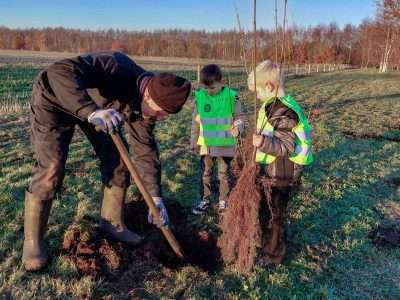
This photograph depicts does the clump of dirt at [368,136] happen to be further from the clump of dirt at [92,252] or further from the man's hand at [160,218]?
the clump of dirt at [92,252]

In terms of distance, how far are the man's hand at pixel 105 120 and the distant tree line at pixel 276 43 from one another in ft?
4.46

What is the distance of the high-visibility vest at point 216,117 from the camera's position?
443cm

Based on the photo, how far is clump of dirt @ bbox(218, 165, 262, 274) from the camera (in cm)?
325

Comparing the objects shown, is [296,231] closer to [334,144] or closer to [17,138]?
[334,144]

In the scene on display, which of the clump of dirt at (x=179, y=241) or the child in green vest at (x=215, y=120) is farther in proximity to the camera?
the child in green vest at (x=215, y=120)

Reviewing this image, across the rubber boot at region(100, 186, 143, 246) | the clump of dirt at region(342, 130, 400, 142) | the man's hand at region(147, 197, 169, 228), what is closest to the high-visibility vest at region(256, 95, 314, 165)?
the man's hand at region(147, 197, 169, 228)

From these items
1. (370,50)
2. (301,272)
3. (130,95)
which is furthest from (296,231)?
(370,50)

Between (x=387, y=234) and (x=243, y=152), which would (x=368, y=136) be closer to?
(x=387, y=234)

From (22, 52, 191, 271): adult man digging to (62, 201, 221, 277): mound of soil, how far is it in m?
0.33

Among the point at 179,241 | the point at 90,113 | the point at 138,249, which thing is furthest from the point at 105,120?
the point at 179,241

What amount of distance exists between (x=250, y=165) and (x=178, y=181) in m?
2.40

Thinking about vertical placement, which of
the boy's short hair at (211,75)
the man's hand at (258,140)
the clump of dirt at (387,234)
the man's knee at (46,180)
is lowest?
the clump of dirt at (387,234)

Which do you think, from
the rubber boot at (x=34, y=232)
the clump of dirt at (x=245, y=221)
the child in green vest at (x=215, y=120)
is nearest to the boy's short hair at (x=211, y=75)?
the child in green vest at (x=215, y=120)

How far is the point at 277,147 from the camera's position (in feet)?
10.2
